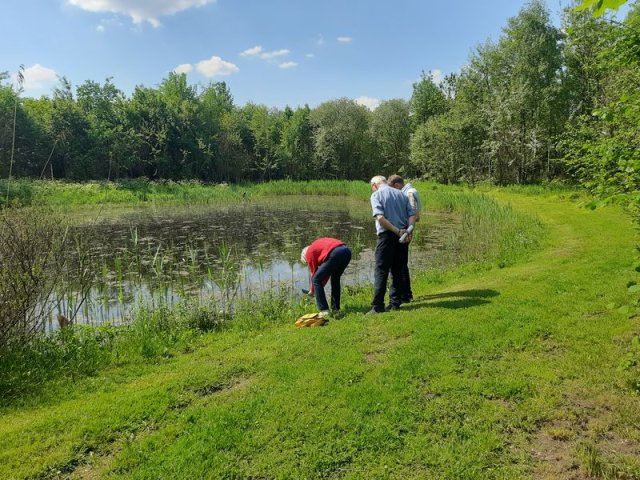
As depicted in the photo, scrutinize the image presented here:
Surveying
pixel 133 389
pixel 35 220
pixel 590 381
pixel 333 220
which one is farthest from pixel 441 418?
pixel 333 220

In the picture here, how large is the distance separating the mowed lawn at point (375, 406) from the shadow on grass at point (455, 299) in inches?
13.3

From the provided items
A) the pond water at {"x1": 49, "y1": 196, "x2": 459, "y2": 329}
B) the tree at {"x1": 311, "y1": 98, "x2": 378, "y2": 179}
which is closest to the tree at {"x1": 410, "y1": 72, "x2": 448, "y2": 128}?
the tree at {"x1": 311, "y1": 98, "x2": 378, "y2": 179}

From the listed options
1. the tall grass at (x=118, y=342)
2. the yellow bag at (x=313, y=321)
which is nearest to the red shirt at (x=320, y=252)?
the yellow bag at (x=313, y=321)

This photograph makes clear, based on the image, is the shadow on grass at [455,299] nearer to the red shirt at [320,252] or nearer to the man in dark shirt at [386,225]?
the man in dark shirt at [386,225]

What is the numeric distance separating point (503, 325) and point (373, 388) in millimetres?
2423

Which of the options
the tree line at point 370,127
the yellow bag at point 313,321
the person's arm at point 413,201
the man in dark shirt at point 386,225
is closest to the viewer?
the yellow bag at point 313,321

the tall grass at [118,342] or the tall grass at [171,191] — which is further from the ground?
the tall grass at [171,191]

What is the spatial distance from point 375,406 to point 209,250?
12927 mm

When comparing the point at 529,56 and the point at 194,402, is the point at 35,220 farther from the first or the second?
the point at 529,56

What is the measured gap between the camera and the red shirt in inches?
282

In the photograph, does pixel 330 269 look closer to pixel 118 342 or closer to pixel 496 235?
pixel 118 342

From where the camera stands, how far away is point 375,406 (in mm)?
4168

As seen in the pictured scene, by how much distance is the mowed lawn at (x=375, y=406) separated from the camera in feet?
11.3

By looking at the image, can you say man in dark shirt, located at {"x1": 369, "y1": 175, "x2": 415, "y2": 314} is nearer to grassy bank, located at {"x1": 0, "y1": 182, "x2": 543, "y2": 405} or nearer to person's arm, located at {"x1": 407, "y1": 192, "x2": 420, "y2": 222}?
person's arm, located at {"x1": 407, "y1": 192, "x2": 420, "y2": 222}
